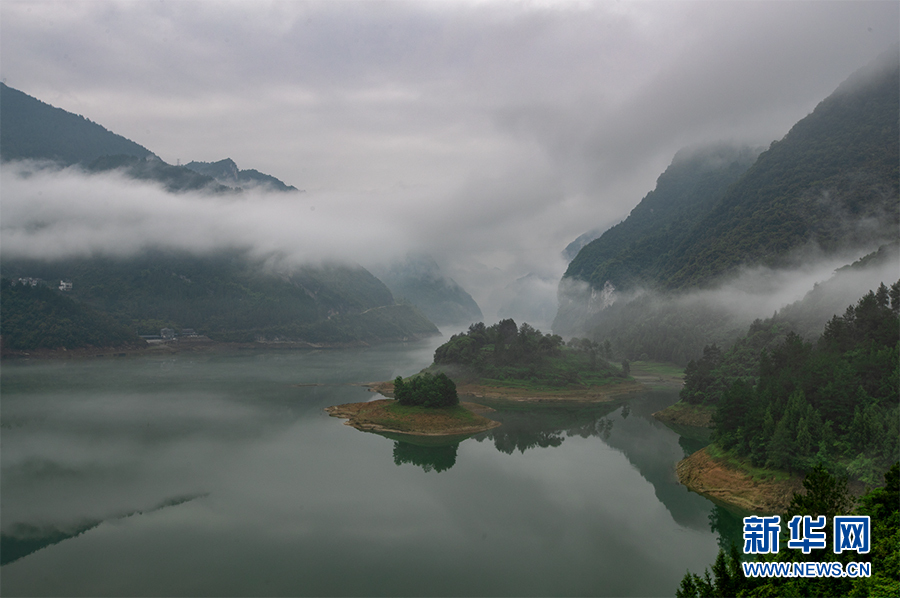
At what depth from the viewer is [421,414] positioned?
6203 centimetres

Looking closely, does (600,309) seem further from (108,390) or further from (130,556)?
(130,556)

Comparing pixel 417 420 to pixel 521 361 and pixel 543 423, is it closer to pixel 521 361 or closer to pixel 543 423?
pixel 543 423

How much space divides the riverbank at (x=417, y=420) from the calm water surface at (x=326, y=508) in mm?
3024

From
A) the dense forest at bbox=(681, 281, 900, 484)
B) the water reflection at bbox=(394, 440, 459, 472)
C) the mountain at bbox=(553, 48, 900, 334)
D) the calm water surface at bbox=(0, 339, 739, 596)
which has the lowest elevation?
the water reflection at bbox=(394, 440, 459, 472)

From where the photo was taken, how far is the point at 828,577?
16625 mm

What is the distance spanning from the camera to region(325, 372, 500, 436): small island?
199 ft

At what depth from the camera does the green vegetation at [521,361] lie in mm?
88750

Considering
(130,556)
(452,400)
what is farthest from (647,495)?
(130,556)

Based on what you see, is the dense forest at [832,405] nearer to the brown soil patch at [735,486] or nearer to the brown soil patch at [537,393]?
the brown soil patch at [735,486]

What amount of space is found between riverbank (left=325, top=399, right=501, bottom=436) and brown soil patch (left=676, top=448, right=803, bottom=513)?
24.4 metres

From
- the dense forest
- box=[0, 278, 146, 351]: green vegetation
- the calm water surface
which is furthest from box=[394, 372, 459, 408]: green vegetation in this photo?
box=[0, 278, 146, 351]: green vegetation

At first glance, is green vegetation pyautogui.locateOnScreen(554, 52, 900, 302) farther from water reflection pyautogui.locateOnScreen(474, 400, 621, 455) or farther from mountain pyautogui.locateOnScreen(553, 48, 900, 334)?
water reflection pyautogui.locateOnScreen(474, 400, 621, 455)

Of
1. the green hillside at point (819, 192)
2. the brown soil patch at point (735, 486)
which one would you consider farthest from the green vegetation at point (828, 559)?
the green hillside at point (819, 192)

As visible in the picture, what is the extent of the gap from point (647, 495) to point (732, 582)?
75.0 feet
